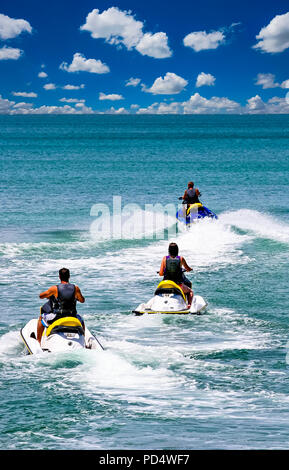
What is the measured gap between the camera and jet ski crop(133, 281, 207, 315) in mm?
16062

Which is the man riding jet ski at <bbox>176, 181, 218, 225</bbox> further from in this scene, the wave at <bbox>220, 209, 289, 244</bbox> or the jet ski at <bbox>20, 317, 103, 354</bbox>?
the jet ski at <bbox>20, 317, 103, 354</bbox>

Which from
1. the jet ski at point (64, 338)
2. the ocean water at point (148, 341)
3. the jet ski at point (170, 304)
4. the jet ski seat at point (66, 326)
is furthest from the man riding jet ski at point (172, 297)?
the jet ski seat at point (66, 326)

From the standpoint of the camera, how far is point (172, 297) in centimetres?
1616

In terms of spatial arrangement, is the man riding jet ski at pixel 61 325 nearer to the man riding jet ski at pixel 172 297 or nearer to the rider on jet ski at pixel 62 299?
the rider on jet ski at pixel 62 299

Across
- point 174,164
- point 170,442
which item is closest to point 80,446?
point 170,442

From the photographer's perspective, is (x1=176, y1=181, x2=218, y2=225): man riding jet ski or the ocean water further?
(x1=176, y1=181, x2=218, y2=225): man riding jet ski

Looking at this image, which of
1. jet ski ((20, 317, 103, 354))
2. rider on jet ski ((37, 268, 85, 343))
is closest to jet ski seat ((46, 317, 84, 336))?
jet ski ((20, 317, 103, 354))

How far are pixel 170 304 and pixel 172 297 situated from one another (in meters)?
Result: 0.18

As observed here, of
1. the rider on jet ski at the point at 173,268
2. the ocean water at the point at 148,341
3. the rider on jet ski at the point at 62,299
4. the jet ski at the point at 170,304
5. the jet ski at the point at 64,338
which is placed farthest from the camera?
the rider on jet ski at the point at 173,268

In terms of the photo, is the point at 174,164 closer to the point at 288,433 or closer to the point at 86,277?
the point at 86,277

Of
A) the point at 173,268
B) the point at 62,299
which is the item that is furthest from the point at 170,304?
the point at 62,299

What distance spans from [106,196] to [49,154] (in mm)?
44649

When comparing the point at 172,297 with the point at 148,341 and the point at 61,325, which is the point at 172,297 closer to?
the point at 148,341

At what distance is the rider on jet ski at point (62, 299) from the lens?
12.9 m
